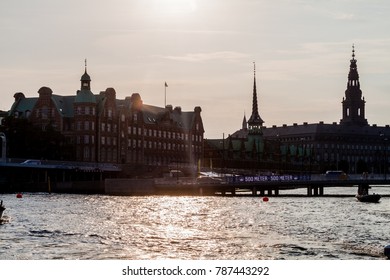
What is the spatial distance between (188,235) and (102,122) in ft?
358

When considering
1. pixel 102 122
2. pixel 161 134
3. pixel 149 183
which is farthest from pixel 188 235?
pixel 161 134

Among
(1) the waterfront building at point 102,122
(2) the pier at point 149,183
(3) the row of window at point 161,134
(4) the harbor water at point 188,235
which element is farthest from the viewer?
(3) the row of window at point 161,134

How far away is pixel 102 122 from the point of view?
151875 mm

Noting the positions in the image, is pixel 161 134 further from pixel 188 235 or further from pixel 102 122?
pixel 188 235

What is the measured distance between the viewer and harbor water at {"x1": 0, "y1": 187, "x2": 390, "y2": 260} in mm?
33875

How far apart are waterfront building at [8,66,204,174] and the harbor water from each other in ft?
265

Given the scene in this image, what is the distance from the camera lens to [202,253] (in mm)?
33875

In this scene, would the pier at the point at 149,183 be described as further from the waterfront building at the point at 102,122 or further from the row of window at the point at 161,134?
the row of window at the point at 161,134

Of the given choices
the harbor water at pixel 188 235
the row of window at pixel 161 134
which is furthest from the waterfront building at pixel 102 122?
the harbor water at pixel 188 235

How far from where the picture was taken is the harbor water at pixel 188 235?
33.9 metres

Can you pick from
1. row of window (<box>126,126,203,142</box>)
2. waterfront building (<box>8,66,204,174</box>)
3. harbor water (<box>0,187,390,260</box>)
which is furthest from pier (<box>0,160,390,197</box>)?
harbor water (<box>0,187,390,260</box>)

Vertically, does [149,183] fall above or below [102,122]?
below

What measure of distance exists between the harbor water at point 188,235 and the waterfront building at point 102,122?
80.8 metres
